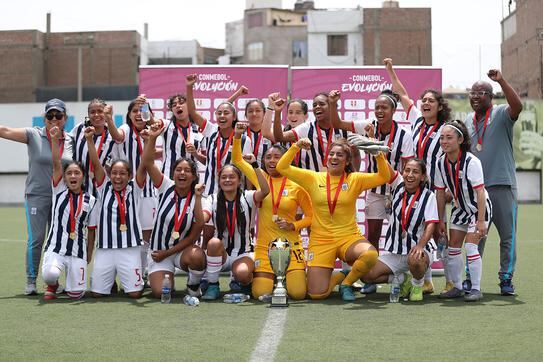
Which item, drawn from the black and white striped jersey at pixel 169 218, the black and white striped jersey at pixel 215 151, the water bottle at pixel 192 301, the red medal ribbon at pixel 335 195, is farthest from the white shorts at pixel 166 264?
the red medal ribbon at pixel 335 195

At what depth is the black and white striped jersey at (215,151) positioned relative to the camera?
8.78 metres

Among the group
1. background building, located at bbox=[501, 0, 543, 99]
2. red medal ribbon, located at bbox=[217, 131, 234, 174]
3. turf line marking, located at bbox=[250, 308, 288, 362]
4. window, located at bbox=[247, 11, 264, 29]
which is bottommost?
turf line marking, located at bbox=[250, 308, 288, 362]

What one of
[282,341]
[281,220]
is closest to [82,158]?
[281,220]

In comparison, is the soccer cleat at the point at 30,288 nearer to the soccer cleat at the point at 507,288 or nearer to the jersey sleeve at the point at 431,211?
the jersey sleeve at the point at 431,211

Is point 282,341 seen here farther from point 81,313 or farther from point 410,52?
point 410,52

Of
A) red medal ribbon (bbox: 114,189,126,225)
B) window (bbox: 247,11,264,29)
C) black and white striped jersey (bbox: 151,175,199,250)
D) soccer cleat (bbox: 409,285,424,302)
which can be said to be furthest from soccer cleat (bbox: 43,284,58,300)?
window (bbox: 247,11,264,29)

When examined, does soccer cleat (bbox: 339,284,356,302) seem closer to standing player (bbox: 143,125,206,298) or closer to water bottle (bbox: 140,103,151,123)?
standing player (bbox: 143,125,206,298)

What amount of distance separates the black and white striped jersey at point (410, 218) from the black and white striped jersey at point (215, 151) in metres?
1.67

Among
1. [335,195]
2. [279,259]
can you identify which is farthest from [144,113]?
[279,259]

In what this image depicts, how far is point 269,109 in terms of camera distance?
8.76 m

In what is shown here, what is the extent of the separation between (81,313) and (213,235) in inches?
63.8

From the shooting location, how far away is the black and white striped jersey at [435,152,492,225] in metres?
7.70

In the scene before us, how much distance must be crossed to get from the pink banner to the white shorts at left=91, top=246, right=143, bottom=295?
2500 mm

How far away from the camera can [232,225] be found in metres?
8.20
